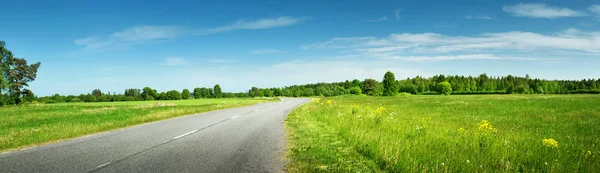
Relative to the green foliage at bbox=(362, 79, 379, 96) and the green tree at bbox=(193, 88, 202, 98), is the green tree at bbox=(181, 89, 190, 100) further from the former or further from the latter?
the green foliage at bbox=(362, 79, 379, 96)

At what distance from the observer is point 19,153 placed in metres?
8.30

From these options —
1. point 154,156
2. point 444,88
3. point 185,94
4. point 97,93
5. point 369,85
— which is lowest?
point 154,156

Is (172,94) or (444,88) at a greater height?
(172,94)

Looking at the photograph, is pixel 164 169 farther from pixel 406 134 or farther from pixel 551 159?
pixel 551 159

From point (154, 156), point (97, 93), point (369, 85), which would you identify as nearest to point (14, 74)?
point (97, 93)

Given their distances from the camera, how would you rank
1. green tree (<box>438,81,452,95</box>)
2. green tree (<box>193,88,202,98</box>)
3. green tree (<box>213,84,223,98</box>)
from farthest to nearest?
green tree (<box>213,84,223,98</box>), green tree (<box>193,88,202,98</box>), green tree (<box>438,81,452,95</box>)

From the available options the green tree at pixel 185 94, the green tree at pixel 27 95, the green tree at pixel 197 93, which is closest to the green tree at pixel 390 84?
the green tree at pixel 185 94

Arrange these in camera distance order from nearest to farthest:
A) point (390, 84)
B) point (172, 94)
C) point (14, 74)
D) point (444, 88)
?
point (14, 74) → point (390, 84) → point (172, 94) → point (444, 88)

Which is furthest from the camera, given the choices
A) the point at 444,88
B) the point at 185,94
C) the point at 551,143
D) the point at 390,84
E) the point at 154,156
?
the point at 444,88

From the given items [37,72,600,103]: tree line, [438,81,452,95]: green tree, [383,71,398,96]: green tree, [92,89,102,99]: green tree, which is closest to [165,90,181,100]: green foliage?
[37,72,600,103]: tree line

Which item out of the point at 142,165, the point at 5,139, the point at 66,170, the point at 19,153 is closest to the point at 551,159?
the point at 142,165

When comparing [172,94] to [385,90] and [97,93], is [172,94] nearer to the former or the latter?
[97,93]

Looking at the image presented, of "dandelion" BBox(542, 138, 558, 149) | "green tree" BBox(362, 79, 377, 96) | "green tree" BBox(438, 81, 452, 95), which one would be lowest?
"dandelion" BBox(542, 138, 558, 149)

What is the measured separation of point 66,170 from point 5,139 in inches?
274
